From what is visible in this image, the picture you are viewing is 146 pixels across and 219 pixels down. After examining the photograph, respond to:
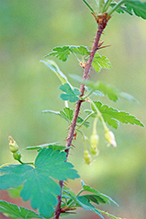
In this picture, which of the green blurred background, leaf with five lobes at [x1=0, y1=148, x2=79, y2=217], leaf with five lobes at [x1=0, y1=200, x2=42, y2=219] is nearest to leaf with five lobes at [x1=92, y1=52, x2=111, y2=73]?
leaf with five lobes at [x1=0, y1=148, x2=79, y2=217]

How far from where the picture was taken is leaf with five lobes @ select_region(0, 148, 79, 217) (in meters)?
0.41

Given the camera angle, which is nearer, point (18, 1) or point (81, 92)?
point (81, 92)

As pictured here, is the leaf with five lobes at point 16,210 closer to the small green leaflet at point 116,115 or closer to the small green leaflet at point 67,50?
the small green leaflet at point 116,115

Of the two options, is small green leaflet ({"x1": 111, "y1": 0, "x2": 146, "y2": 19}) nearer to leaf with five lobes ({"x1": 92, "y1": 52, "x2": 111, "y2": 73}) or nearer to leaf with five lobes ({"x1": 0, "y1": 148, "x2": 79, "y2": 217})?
leaf with five lobes ({"x1": 92, "y1": 52, "x2": 111, "y2": 73})

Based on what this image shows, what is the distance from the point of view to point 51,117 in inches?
115

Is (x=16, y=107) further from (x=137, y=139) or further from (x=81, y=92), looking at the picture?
(x=81, y=92)

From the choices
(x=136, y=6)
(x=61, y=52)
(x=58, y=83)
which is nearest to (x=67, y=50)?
(x=61, y=52)

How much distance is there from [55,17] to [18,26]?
51 centimetres

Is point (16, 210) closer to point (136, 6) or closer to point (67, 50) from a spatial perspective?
point (67, 50)

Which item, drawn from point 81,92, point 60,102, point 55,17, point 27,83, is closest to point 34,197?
point 81,92

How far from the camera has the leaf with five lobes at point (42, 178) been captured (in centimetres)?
41

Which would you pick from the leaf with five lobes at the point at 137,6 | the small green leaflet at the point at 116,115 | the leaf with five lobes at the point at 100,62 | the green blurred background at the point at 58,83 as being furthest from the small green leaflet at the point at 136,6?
the green blurred background at the point at 58,83

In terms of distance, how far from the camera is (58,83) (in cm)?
303

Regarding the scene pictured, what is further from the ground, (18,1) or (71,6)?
(18,1)
